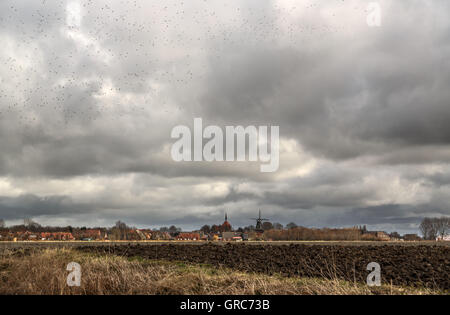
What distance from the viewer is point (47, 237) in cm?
6888

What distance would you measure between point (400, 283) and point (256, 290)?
24.6 ft

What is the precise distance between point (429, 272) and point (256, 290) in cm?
1046

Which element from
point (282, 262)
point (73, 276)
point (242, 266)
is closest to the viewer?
point (73, 276)

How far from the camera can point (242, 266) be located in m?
20.5
